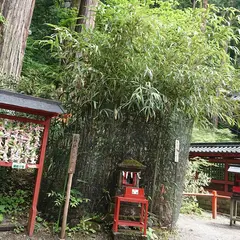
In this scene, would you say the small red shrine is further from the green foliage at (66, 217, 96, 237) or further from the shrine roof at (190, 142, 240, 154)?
the shrine roof at (190, 142, 240, 154)

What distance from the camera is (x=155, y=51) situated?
175 inches

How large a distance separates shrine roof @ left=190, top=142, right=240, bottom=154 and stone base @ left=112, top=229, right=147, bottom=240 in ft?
21.8

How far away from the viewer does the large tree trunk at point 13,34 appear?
18.4ft

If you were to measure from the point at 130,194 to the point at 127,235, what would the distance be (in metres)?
0.57

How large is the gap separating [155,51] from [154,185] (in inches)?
89.9

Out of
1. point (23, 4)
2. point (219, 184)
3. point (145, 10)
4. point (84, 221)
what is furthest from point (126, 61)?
point (219, 184)

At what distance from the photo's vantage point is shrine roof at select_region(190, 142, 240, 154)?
966 centimetres

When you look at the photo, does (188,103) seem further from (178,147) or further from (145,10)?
(145,10)

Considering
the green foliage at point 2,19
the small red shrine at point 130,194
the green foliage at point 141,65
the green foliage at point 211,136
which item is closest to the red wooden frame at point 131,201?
the small red shrine at point 130,194

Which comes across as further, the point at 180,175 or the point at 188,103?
the point at 180,175

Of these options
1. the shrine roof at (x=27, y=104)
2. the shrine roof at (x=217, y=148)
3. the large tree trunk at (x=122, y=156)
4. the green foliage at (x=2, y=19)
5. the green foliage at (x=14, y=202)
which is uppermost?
the green foliage at (x=2, y=19)

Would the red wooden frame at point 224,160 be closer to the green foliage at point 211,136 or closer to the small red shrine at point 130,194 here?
the green foliage at point 211,136

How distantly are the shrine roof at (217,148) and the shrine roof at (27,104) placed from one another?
25.2 feet

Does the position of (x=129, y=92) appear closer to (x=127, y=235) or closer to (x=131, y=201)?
(x=131, y=201)
